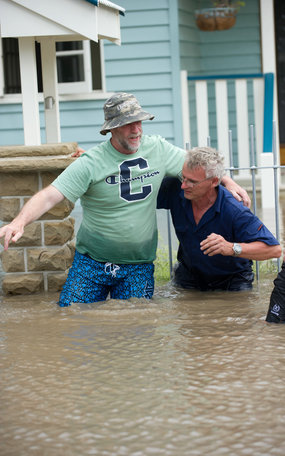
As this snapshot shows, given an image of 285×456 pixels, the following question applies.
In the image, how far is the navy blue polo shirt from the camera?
15.0 feet

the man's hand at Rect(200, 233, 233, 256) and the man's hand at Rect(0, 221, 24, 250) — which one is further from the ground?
the man's hand at Rect(0, 221, 24, 250)

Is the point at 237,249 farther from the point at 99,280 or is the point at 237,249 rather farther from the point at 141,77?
the point at 141,77

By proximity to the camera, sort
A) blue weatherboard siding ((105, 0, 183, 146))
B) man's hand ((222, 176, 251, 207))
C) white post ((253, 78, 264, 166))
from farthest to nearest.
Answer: white post ((253, 78, 264, 166)), blue weatherboard siding ((105, 0, 183, 146)), man's hand ((222, 176, 251, 207))

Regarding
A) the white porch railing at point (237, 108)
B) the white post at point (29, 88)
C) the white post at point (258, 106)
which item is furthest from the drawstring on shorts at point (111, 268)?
the white post at point (258, 106)

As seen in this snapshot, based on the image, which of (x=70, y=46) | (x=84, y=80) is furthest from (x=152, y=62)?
(x=70, y=46)

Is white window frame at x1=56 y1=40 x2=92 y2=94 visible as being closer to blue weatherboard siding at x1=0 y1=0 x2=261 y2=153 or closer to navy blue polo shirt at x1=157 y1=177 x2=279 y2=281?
blue weatherboard siding at x1=0 y1=0 x2=261 y2=153

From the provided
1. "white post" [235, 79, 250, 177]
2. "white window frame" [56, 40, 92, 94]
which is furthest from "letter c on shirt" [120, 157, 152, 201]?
"white post" [235, 79, 250, 177]

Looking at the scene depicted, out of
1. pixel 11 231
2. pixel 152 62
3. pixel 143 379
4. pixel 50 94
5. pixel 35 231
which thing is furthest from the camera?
pixel 152 62

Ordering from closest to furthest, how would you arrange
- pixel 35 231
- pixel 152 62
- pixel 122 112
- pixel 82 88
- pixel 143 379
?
pixel 143 379 < pixel 122 112 < pixel 35 231 < pixel 152 62 < pixel 82 88

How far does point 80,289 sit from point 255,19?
718 centimetres

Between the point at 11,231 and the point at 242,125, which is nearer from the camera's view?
the point at 11,231

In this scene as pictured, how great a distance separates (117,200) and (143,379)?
153 centimetres

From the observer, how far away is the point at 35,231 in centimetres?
530

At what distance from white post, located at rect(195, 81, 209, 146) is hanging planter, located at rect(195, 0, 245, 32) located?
0.77 metres
